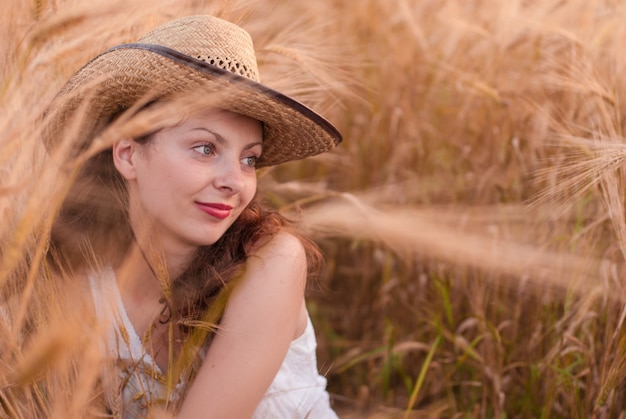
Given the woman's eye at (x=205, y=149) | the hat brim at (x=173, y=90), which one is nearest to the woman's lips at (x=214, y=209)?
the woman's eye at (x=205, y=149)

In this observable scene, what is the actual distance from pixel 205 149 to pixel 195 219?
162 mm

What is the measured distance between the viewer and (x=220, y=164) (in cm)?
161

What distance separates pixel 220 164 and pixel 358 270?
125cm

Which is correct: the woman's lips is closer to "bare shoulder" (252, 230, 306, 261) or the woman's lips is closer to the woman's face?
the woman's face

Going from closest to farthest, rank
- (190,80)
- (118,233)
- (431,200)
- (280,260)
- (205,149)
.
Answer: (190,80), (205,149), (280,260), (118,233), (431,200)

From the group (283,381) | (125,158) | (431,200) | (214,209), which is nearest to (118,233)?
(125,158)

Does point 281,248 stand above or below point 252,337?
above

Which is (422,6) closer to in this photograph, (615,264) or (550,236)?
(550,236)

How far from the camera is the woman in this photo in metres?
1.51

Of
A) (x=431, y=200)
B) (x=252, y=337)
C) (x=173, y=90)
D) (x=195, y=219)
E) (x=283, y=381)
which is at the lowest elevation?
(x=283, y=381)

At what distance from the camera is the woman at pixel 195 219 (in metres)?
1.51

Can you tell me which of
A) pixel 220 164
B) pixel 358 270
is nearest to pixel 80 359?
pixel 220 164

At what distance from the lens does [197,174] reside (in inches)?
Answer: 62.0

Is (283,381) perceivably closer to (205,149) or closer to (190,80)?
(205,149)
